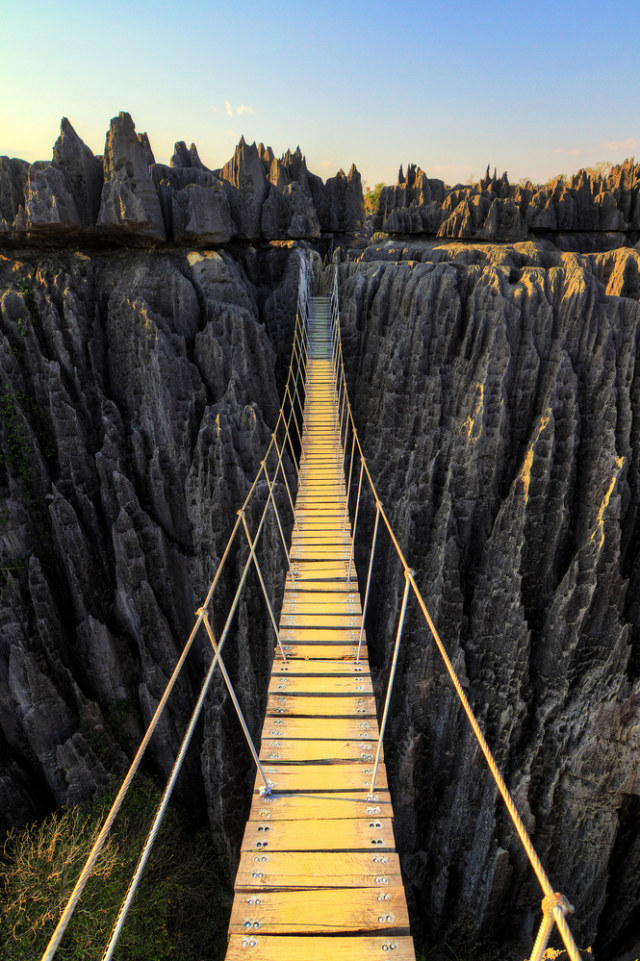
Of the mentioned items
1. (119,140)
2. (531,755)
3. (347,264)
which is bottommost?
(531,755)

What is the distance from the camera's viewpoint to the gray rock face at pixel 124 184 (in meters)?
12.7

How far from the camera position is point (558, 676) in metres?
8.11

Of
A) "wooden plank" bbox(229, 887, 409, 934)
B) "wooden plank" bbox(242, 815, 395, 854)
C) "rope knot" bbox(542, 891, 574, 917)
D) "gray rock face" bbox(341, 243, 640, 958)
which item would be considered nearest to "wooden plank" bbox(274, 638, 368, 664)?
"wooden plank" bbox(242, 815, 395, 854)

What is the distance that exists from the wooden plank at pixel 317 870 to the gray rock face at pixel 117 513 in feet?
24.4

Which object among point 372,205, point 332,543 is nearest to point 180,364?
point 332,543

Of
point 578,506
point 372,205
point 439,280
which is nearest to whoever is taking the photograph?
point 578,506

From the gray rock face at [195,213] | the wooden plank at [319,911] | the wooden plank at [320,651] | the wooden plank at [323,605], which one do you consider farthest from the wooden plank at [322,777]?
the gray rock face at [195,213]

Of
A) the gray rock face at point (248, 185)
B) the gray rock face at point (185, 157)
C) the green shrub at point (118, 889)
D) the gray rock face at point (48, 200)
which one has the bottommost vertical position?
the green shrub at point (118, 889)

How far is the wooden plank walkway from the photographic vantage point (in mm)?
2619

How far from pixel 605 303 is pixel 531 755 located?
7737 mm

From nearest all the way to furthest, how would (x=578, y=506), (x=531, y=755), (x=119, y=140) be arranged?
(x=531, y=755), (x=578, y=506), (x=119, y=140)

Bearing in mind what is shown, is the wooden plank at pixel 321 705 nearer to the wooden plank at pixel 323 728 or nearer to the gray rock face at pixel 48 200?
the wooden plank at pixel 323 728

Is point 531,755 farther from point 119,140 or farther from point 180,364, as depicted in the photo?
point 119,140

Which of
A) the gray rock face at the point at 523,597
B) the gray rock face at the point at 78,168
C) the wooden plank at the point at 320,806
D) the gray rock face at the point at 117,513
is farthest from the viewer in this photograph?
the gray rock face at the point at 78,168
